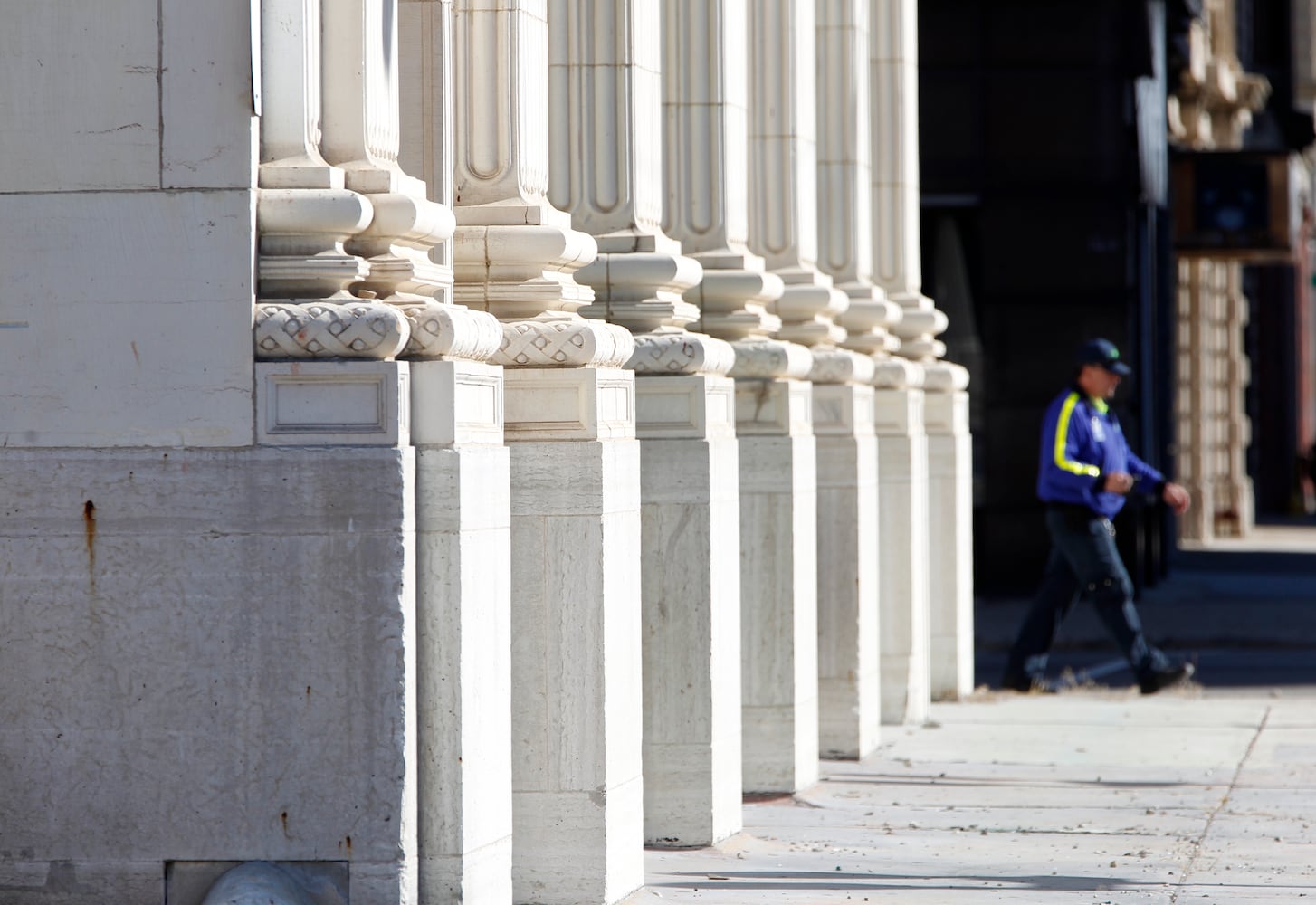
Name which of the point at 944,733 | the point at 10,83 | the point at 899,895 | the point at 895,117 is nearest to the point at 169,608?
the point at 10,83

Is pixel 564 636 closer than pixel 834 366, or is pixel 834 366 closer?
pixel 564 636

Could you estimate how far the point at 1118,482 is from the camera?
13.8 m

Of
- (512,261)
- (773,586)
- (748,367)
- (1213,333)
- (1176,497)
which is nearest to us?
(512,261)

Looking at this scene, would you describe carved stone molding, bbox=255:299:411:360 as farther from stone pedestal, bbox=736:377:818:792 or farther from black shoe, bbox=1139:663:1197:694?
black shoe, bbox=1139:663:1197:694

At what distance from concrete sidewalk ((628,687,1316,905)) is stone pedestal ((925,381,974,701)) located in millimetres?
447

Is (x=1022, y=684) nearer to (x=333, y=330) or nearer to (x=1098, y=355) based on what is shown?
(x=1098, y=355)

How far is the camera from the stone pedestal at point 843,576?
1148cm

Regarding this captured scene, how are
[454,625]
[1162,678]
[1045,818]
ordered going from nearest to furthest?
1. [454,625]
2. [1045,818]
3. [1162,678]

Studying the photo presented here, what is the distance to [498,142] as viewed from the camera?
25.8 ft

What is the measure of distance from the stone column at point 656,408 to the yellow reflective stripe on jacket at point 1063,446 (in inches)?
206

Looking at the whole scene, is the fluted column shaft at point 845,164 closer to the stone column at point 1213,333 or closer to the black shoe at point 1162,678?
the black shoe at point 1162,678

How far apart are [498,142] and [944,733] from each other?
584 centimetres

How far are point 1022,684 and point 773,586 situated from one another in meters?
4.72

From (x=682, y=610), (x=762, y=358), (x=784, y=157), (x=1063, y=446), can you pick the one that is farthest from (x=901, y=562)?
(x=682, y=610)
